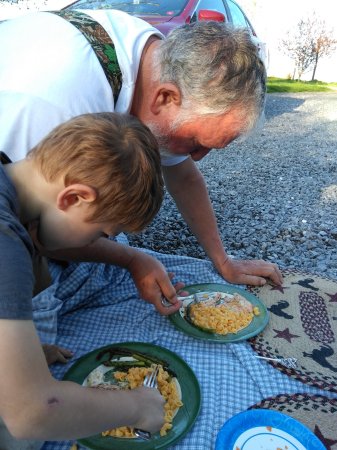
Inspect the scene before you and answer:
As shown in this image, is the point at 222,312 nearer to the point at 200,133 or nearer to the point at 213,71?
the point at 200,133

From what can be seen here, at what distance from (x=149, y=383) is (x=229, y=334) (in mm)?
418

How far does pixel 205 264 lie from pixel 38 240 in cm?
108

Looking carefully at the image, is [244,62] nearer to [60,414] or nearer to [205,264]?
[205,264]

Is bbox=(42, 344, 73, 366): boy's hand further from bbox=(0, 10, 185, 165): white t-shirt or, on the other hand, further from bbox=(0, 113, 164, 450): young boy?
bbox=(0, 10, 185, 165): white t-shirt

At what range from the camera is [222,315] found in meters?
1.64

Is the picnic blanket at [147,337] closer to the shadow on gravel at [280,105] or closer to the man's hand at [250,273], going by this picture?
the man's hand at [250,273]

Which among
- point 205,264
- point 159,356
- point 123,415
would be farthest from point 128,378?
point 205,264

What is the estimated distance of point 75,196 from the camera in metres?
0.97

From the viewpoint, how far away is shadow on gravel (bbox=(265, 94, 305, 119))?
9094 mm

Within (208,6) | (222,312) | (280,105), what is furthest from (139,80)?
(280,105)

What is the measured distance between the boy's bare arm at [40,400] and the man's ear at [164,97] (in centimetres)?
90

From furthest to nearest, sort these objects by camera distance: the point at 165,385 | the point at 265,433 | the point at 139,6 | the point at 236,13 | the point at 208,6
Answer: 1. the point at 236,13
2. the point at 208,6
3. the point at 139,6
4. the point at 165,385
5. the point at 265,433

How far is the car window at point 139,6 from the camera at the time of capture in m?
3.50

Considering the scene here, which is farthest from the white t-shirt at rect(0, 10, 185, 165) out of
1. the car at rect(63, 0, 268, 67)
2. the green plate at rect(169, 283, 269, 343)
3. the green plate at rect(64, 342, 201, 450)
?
the car at rect(63, 0, 268, 67)
